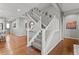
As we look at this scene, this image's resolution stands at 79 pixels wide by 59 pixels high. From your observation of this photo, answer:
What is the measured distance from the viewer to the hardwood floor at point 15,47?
1974 millimetres

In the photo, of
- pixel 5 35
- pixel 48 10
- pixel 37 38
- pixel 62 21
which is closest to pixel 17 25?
pixel 5 35

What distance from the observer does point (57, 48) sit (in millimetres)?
1997

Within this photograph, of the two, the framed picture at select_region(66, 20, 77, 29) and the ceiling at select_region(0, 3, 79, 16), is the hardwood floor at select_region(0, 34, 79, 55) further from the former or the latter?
the ceiling at select_region(0, 3, 79, 16)

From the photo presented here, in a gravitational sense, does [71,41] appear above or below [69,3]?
below

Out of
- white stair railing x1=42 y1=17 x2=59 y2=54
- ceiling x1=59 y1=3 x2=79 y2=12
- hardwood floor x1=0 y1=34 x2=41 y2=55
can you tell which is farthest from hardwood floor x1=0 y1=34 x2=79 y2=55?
ceiling x1=59 y1=3 x2=79 y2=12

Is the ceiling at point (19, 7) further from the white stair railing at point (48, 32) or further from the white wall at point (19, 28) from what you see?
the white stair railing at point (48, 32)

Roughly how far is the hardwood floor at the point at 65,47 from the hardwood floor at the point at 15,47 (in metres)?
0.32

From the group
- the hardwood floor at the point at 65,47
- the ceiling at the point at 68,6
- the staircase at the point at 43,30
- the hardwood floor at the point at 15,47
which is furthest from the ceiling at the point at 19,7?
the hardwood floor at the point at 65,47

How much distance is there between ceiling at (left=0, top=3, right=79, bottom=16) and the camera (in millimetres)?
1932

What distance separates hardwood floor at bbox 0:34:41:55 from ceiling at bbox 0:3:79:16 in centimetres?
39

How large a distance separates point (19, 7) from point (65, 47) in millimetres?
1048

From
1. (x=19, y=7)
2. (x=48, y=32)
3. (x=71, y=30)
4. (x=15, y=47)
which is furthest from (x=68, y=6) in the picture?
(x=15, y=47)
